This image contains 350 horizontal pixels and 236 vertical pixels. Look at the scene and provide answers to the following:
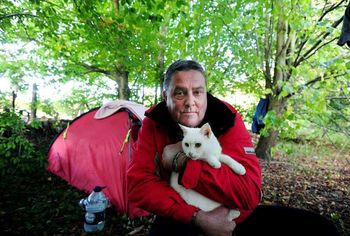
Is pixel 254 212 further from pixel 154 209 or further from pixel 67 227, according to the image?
pixel 67 227

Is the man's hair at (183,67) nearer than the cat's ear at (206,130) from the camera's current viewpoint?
No

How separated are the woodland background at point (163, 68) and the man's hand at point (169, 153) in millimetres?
1857

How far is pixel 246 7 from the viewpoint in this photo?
4.59 m

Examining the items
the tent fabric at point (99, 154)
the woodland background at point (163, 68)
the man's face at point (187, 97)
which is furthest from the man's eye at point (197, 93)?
the tent fabric at point (99, 154)

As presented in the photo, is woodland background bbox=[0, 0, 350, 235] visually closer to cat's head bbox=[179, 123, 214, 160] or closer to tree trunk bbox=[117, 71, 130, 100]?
tree trunk bbox=[117, 71, 130, 100]

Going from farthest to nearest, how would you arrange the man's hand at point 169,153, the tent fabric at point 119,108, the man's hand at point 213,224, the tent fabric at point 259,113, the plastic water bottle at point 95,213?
the tent fabric at point 259,113
the tent fabric at point 119,108
the plastic water bottle at point 95,213
the man's hand at point 169,153
the man's hand at point 213,224

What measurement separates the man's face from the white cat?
17 centimetres

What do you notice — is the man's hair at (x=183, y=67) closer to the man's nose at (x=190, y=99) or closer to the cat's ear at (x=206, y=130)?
the man's nose at (x=190, y=99)

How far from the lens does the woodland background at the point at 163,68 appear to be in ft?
10.5

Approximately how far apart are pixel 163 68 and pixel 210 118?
5.17 m

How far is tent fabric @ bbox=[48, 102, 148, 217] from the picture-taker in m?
3.55

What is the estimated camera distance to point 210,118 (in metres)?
1.71

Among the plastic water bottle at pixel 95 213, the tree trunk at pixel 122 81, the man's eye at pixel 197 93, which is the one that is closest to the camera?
the man's eye at pixel 197 93

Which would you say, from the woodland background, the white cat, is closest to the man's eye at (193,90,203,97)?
the white cat
